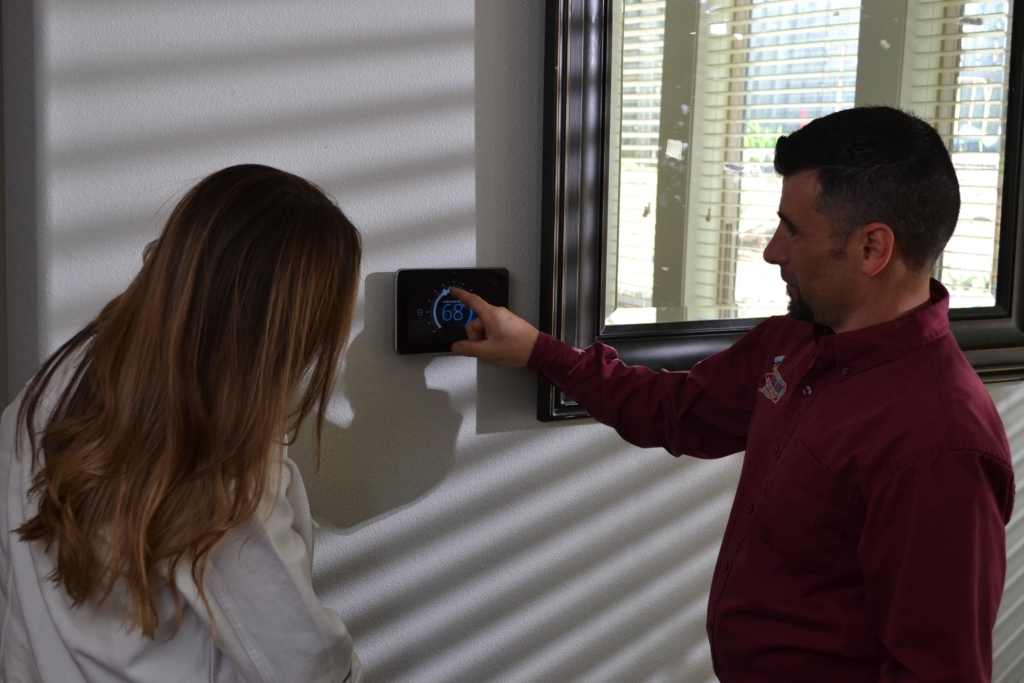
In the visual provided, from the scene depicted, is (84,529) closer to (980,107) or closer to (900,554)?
(900,554)

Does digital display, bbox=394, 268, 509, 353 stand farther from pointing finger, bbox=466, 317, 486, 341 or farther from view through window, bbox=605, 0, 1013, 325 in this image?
view through window, bbox=605, 0, 1013, 325

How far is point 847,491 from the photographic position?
103cm

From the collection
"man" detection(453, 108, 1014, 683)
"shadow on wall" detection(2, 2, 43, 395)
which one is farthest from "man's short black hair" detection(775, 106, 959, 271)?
"shadow on wall" detection(2, 2, 43, 395)

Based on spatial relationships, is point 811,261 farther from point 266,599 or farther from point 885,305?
point 266,599

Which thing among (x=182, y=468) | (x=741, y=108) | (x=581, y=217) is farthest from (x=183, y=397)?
(x=741, y=108)

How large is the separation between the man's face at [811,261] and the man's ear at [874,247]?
2cm

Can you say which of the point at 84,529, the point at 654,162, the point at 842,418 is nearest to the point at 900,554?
the point at 842,418

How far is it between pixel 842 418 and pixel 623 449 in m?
0.41

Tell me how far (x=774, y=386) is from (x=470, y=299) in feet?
1.40

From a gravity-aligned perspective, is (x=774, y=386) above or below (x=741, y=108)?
below

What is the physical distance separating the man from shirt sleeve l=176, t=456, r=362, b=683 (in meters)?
0.43

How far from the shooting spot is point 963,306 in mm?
1711

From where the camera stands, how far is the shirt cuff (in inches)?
48.8

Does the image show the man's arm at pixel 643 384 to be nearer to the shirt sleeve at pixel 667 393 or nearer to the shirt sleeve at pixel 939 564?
the shirt sleeve at pixel 667 393
